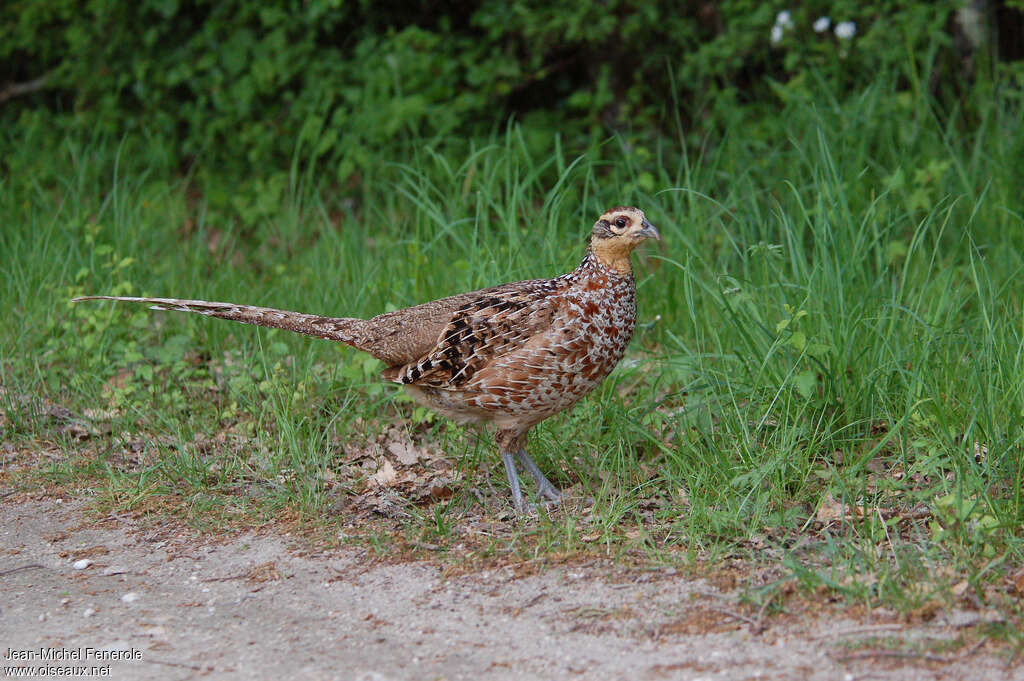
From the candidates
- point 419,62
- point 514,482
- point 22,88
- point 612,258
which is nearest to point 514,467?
point 514,482

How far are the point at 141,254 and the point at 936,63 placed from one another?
569cm

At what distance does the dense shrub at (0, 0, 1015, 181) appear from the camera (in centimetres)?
802

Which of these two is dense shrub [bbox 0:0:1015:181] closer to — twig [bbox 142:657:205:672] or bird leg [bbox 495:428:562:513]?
bird leg [bbox 495:428:562:513]

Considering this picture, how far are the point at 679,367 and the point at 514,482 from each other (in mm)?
1162

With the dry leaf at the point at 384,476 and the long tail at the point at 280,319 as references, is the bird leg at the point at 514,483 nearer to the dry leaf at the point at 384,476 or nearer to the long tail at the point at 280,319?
the dry leaf at the point at 384,476

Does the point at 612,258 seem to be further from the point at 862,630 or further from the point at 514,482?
the point at 862,630

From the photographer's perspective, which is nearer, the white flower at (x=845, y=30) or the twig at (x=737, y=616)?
the twig at (x=737, y=616)

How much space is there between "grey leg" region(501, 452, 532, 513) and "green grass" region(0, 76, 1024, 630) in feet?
0.34

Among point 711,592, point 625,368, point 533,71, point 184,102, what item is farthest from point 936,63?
point 184,102

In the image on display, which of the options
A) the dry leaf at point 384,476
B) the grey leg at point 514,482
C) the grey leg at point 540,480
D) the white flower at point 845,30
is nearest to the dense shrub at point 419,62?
the white flower at point 845,30

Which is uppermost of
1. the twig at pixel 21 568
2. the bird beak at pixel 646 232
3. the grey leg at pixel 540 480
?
the bird beak at pixel 646 232

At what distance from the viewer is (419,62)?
28.6ft

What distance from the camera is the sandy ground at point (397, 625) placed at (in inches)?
138

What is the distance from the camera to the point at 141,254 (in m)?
7.52
